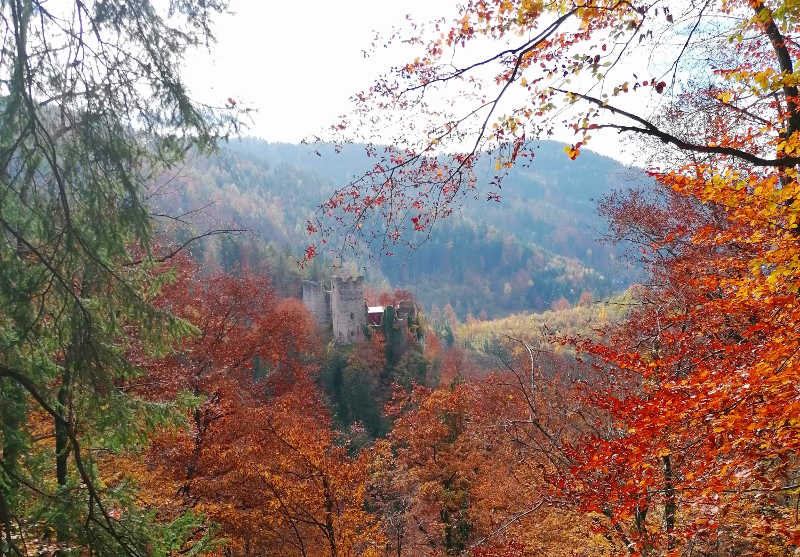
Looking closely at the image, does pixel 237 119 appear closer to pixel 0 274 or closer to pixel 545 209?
pixel 0 274

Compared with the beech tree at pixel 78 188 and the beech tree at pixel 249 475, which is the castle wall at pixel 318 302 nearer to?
the beech tree at pixel 249 475

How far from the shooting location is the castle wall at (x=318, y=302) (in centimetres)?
3700

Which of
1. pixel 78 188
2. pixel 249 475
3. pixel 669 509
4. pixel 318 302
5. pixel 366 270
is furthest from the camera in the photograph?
pixel 318 302

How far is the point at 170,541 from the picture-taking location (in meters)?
4.11

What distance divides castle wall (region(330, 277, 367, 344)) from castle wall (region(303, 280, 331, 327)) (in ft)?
17.0

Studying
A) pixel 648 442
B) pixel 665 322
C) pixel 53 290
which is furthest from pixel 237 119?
pixel 665 322

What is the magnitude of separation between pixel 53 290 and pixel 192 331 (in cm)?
128

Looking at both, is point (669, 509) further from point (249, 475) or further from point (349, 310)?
point (349, 310)

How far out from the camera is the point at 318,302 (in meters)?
37.1

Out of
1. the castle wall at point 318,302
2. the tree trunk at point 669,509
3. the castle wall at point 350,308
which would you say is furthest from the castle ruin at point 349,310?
the tree trunk at point 669,509

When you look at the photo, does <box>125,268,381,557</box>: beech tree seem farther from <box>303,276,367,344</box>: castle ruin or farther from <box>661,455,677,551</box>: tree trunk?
<box>303,276,367,344</box>: castle ruin

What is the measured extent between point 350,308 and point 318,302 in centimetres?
603

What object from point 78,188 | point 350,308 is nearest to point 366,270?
point 78,188

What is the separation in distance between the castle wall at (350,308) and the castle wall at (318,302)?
5.18m
